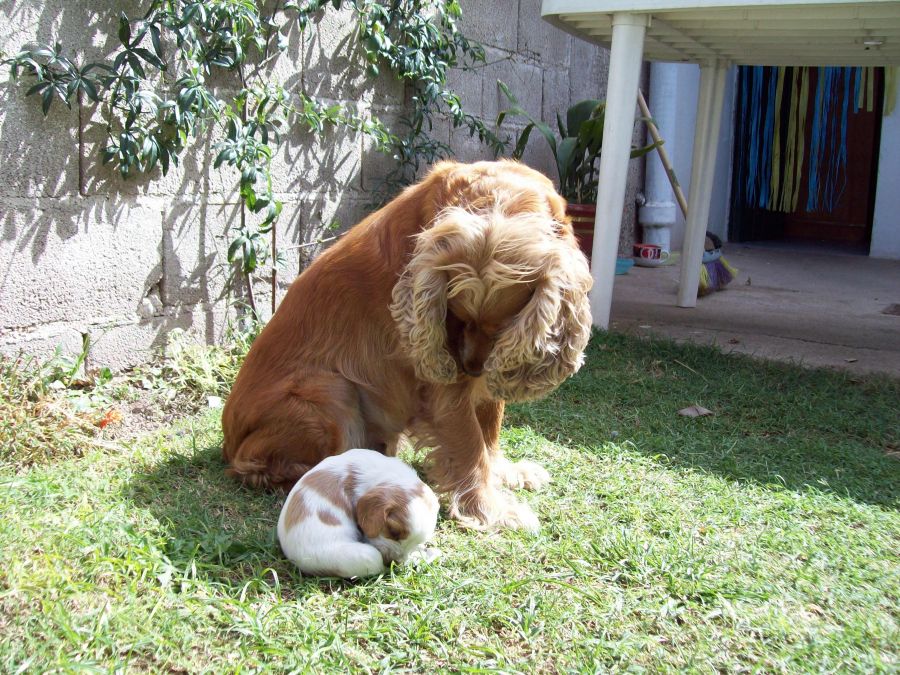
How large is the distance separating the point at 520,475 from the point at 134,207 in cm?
215

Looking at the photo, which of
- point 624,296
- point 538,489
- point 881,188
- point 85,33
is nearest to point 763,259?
point 881,188

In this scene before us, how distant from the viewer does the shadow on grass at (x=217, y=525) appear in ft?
7.41

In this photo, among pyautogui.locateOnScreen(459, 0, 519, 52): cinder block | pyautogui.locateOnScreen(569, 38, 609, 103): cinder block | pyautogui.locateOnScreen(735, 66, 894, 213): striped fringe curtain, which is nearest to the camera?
pyautogui.locateOnScreen(459, 0, 519, 52): cinder block

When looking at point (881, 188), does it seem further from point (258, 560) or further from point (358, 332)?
point (258, 560)

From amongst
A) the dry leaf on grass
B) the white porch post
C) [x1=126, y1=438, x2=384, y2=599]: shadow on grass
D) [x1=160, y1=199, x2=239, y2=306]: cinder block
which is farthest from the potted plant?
[x1=126, y1=438, x2=384, y2=599]: shadow on grass

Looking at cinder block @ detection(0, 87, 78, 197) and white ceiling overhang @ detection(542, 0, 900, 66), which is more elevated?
white ceiling overhang @ detection(542, 0, 900, 66)

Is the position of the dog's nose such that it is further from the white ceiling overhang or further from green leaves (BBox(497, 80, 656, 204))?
green leaves (BBox(497, 80, 656, 204))

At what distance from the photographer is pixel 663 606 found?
2158 mm

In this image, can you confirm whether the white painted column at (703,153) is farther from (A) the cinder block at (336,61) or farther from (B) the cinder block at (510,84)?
(A) the cinder block at (336,61)

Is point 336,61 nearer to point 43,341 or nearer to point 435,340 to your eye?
point 43,341

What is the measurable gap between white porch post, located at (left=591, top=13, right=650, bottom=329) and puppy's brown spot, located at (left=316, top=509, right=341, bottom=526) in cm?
277

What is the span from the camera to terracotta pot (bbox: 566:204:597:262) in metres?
6.11

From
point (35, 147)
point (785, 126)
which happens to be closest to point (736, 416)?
point (35, 147)

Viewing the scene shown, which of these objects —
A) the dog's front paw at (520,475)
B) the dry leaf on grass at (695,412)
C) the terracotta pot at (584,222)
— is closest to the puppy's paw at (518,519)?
the dog's front paw at (520,475)
